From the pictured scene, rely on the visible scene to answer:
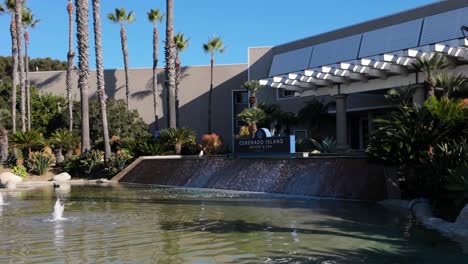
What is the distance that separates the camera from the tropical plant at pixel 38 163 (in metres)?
31.5

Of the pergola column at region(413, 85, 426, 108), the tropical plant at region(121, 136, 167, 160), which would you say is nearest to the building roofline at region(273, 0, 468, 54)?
the pergola column at region(413, 85, 426, 108)

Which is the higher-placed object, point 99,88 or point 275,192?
point 99,88

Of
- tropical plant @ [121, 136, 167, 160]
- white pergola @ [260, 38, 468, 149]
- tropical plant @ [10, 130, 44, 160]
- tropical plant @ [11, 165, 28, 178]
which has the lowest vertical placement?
tropical plant @ [11, 165, 28, 178]

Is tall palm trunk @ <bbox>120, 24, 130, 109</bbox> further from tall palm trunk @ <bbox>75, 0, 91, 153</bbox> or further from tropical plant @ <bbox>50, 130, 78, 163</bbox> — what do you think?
tall palm trunk @ <bbox>75, 0, 91, 153</bbox>

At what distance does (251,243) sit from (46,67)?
75704mm

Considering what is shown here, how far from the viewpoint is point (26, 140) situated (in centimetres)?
3347

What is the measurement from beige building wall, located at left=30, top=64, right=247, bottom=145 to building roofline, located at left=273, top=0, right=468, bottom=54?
6071mm

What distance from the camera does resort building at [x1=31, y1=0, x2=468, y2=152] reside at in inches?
1152

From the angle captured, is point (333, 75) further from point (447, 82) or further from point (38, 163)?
point (38, 163)

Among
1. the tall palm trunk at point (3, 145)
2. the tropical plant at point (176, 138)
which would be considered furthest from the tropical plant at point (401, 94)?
the tall palm trunk at point (3, 145)

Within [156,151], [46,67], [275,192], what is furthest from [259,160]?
[46,67]

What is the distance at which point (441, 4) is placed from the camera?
105ft

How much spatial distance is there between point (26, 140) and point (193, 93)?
18.3m

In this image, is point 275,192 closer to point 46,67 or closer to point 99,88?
point 99,88
